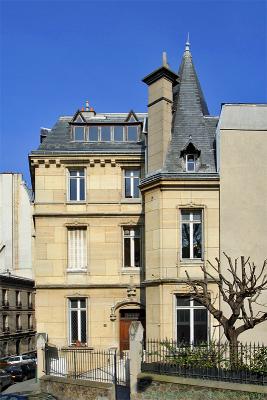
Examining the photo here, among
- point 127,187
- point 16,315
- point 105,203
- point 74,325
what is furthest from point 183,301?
point 16,315

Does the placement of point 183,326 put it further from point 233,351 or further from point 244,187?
point 244,187

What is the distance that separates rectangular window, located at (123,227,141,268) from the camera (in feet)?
81.3

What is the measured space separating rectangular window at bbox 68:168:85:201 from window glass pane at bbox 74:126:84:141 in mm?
1876

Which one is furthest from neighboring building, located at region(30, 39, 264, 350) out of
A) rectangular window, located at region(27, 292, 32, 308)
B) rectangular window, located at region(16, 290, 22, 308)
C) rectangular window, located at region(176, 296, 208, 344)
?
rectangular window, located at region(27, 292, 32, 308)

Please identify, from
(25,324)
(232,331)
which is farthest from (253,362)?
(25,324)

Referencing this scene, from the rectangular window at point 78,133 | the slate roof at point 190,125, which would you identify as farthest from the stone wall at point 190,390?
the rectangular window at point 78,133

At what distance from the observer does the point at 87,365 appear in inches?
860

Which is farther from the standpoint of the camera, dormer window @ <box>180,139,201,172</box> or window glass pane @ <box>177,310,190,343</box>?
dormer window @ <box>180,139,201,172</box>

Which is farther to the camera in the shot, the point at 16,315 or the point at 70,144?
the point at 16,315

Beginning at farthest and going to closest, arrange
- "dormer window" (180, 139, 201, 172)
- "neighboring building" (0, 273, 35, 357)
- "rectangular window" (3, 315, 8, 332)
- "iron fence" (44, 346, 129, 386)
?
1. "rectangular window" (3, 315, 8, 332)
2. "neighboring building" (0, 273, 35, 357)
3. "dormer window" (180, 139, 201, 172)
4. "iron fence" (44, 346, 129, 386)

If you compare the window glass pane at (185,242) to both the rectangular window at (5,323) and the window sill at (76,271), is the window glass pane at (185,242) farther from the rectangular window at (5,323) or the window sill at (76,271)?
the rectangular window at (5,323)

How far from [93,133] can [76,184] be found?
2.88 meters

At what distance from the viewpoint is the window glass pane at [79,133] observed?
1028 inches

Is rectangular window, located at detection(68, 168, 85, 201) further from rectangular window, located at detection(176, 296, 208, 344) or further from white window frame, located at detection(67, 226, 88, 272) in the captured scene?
rectangular window, located at detection(176, 296, 208, 344)
